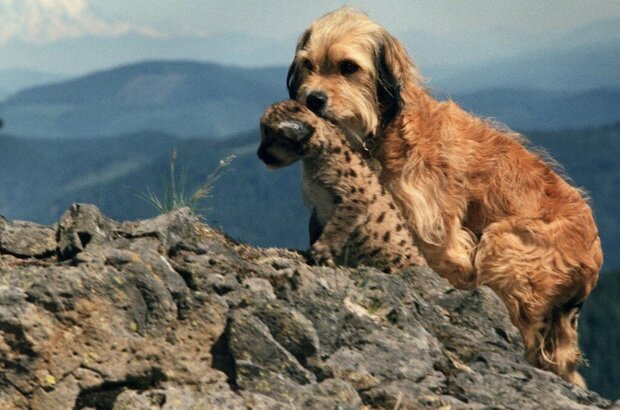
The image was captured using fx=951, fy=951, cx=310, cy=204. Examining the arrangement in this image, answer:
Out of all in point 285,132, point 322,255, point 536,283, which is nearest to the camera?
point 322,255

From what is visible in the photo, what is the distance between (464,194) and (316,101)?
2.11 metres

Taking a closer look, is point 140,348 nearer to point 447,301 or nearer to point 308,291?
point 308,291

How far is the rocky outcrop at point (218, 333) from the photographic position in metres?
6.30

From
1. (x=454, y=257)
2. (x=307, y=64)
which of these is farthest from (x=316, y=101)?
(x=454, y=257)

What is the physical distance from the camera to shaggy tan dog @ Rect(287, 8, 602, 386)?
10133mm

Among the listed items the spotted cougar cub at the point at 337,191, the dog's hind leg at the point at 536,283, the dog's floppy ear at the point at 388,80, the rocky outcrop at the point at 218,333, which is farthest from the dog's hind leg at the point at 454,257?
the rocky outcrop at the point at 218,333

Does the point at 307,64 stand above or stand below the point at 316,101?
above

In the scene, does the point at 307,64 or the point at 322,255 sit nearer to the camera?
the point at 322,255

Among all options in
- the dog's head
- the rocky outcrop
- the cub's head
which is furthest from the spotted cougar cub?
the dog's head

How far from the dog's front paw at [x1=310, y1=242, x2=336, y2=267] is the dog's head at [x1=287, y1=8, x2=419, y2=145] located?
1.53 meters

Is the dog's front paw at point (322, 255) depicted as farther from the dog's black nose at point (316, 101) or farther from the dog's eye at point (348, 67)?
A: the dog's eye at point (348, 67)

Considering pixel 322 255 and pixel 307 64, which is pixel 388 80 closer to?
pixel 307 64

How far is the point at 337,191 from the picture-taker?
885cm

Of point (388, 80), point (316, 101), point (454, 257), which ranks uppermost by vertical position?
point (388, 80)
